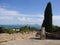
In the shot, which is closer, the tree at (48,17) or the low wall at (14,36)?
the low wall at (14,36)

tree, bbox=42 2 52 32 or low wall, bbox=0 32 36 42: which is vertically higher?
tree, bbox=42 2 52 32

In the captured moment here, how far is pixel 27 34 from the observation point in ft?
65.8

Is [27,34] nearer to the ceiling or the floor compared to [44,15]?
nearer to the floor

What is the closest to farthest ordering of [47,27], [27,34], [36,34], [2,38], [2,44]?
[2,44]
[2,38]
[27,34]
[36,34]
[47,27]

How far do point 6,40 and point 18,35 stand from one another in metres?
2.28

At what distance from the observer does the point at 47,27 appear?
27219mm

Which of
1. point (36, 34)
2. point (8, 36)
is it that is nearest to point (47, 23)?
point (36, 34)

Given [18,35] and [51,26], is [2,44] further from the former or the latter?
[51,26]

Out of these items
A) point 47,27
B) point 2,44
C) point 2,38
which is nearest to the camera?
point 2,44

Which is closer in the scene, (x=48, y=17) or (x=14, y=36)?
(x=14, y=36)

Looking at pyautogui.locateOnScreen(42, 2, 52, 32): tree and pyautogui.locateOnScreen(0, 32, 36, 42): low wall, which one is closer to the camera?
pyautogui.locateOnScreen(0, 32, 36, 42): low wall

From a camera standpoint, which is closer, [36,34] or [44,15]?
[36,34]

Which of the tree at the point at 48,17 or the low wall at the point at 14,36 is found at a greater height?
the tree at the point at 48,17

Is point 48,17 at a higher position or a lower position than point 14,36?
higher
